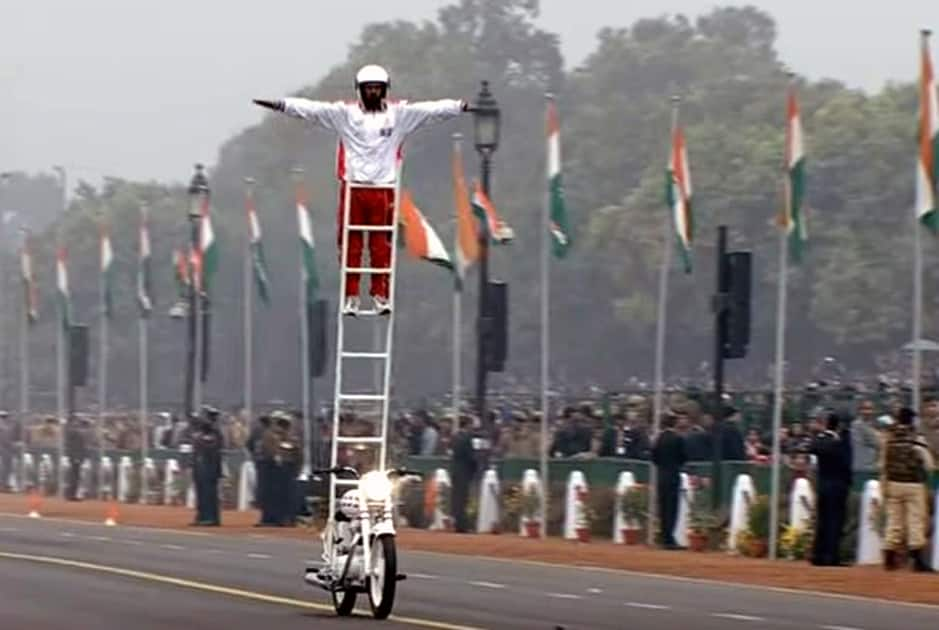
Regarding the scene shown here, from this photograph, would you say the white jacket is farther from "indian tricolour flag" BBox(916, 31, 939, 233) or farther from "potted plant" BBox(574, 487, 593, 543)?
"potted plant" BBox(574, 487, 593, 543)

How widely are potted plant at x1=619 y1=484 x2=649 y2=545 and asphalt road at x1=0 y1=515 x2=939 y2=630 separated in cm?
578

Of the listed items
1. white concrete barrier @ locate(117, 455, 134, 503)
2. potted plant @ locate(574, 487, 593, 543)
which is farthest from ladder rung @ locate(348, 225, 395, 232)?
white concrete barrier @ locate(117, 455, 134, 503)

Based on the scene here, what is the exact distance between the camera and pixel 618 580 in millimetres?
31500

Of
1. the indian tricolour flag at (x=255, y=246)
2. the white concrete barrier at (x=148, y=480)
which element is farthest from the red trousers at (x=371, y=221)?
the white concrete barrier at (x=148, y=480)

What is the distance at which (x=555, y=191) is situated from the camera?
46.0m

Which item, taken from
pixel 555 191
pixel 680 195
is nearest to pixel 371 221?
pixel 680 195

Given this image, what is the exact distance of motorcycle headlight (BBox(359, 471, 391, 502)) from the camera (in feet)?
71.9

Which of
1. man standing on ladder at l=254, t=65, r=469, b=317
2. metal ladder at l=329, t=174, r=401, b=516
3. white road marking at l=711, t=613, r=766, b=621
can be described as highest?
man standing on ladder at l=254, t=65, r=469, b=317

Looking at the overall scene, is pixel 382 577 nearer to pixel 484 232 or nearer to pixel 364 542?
pixel 364 542

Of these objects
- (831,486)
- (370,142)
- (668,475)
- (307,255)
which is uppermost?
(307,255)

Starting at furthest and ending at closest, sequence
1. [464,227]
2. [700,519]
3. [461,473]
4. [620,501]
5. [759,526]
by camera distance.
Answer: [464,227] < [461,473] < [620,501] < [700,519] < [759,526]

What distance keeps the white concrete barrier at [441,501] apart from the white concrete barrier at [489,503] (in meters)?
0.69

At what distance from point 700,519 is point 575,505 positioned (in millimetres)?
3800

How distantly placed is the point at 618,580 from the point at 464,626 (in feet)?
30.5
